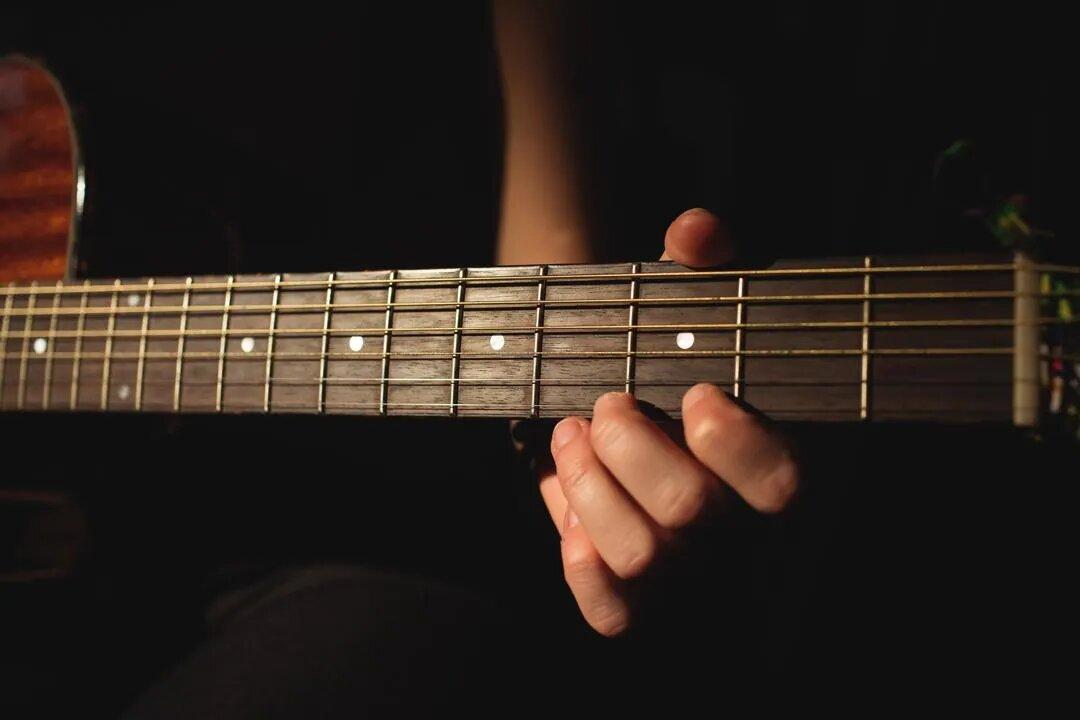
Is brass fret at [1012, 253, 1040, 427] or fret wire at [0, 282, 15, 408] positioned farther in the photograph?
fret wire at [0, 282, 15, 408]

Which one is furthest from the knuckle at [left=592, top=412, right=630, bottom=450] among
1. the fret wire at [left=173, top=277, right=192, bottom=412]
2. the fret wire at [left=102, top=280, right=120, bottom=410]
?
the fret wire at [left=102, top=280, right=120, bottom=410]

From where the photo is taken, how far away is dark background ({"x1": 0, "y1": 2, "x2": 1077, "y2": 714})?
737 mm

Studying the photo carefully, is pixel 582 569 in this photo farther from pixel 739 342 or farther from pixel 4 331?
pixel 4 331

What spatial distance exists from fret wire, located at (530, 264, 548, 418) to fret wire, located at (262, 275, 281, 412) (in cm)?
27

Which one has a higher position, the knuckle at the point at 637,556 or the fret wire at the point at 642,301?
the fret wire at the point at 642,301

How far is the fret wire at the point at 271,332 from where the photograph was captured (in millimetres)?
585

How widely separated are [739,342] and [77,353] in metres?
0.73

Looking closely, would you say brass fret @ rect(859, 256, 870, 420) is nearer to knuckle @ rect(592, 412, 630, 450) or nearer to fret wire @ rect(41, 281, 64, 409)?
knuckle @ rect(592, 412, 630, 450)

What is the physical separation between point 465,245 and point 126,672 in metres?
0.68

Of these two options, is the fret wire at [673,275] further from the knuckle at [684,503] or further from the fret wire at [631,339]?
the knuckle at [684,503]

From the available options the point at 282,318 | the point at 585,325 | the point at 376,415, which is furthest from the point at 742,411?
the point at 282,318

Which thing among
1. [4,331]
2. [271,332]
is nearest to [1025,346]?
[271,332]

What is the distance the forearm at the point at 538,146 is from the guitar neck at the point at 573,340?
13.5 inches

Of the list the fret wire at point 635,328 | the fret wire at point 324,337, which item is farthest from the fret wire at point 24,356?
the fret wire at point 324,337
